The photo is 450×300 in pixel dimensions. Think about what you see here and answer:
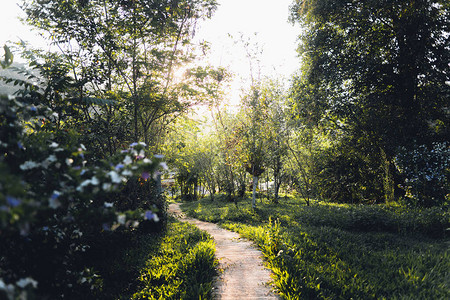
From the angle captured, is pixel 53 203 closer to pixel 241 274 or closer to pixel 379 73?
pixel 241 274

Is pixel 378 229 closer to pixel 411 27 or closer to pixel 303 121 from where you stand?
pixel 303 121

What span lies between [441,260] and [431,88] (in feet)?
26.9

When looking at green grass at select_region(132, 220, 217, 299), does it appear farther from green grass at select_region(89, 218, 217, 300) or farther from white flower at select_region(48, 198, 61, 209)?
white flower at select_region(48, 198, 61, 209)

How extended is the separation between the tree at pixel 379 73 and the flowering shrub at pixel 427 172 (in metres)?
0.76

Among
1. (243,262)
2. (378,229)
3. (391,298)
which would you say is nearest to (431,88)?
(378,229)

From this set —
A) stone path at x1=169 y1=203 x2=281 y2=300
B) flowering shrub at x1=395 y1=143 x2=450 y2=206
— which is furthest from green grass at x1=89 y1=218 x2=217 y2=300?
flowering shrub at x1=395 y1=143 x2=450 y2=206

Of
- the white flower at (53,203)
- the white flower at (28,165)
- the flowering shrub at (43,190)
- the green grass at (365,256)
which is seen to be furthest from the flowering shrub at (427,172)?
the white flower at (28,165)

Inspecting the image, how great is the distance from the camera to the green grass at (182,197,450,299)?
3965 mm

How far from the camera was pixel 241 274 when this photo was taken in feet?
15.4

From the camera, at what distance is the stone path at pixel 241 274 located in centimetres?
399

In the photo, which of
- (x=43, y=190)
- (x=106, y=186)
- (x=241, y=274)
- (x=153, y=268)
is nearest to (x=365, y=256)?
(x=241, y=274)

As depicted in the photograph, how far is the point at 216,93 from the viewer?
8.78 metres

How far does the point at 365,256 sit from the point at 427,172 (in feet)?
20.7

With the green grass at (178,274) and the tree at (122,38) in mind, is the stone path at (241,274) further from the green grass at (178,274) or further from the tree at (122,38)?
the tree at (122,38)
